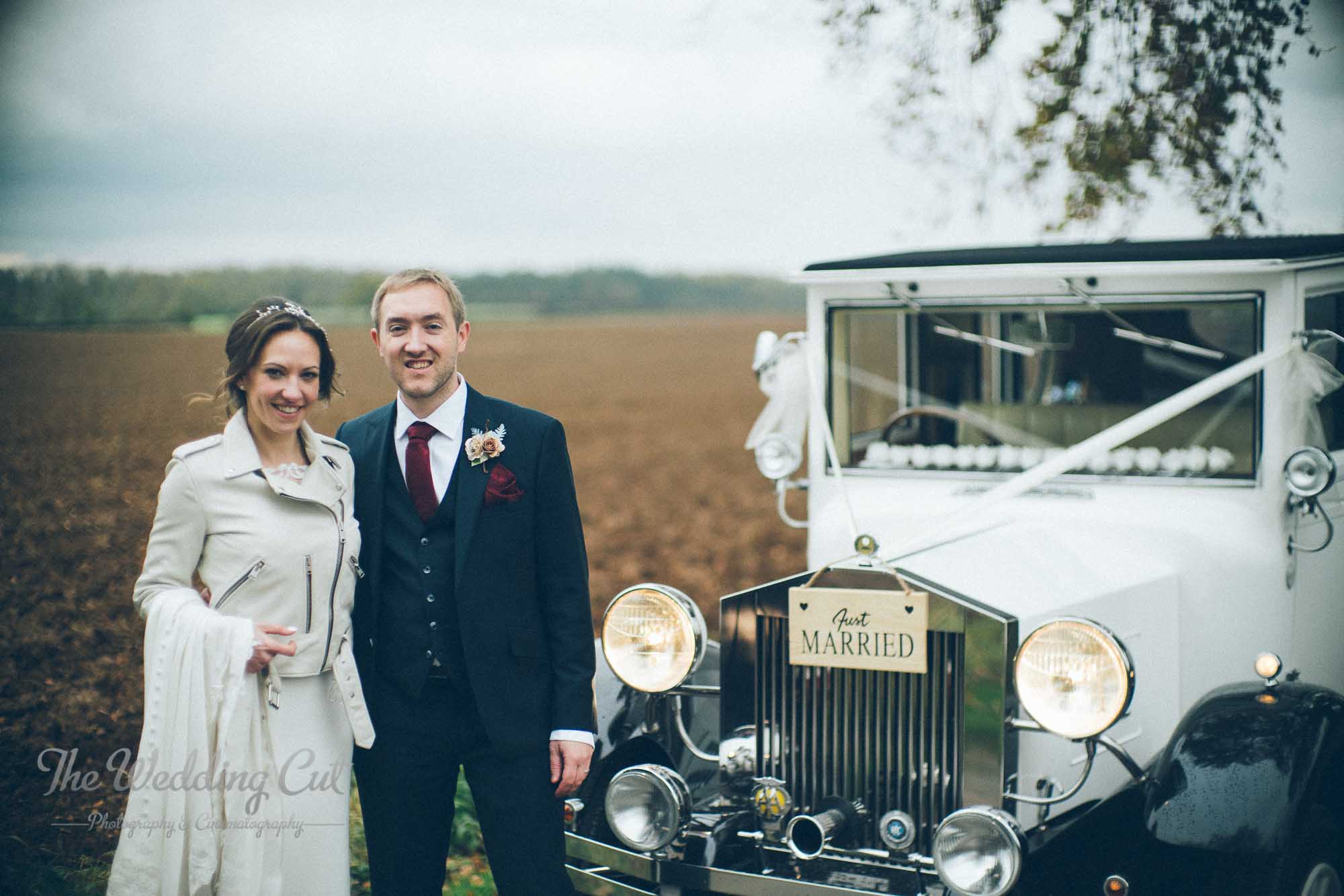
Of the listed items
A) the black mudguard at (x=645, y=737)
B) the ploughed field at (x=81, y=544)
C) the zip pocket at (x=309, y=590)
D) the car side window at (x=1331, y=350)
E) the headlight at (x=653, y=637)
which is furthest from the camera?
the ploughed field at (x=81, y=544)

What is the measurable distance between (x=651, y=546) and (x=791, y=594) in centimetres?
1190

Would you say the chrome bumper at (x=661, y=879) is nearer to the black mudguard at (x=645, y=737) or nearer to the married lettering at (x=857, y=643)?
the black mudguard at (x=645, y=737)

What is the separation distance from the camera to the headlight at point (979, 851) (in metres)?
2.45

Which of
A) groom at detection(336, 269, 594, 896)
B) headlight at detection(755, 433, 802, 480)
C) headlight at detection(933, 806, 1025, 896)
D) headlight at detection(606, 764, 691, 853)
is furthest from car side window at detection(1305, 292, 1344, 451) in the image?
groom at detection(336, 269, 594, 896)

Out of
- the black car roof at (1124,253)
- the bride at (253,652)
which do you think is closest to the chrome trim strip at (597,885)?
the bride at (253,652)

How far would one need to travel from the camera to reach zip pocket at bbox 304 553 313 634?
238 centimetres

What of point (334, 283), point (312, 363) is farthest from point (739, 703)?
point (334, 283)

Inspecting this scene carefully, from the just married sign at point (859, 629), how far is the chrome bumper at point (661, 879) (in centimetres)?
53

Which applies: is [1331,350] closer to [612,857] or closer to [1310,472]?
[1310,472]

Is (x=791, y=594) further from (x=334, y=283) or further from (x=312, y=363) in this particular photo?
(x=334, y=283)

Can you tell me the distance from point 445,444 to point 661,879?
1246 millimetres

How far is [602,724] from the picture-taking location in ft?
10.8

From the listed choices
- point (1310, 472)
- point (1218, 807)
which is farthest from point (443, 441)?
point (1310, 472)

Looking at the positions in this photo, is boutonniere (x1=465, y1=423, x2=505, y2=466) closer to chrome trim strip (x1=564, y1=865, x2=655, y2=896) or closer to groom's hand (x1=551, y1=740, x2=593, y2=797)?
groom's hand (x1=551, y1=740, x2=593, y2=797)
